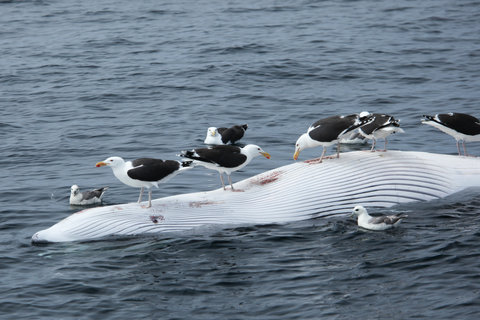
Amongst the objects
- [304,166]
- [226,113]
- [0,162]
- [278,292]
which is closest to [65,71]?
[226,113]

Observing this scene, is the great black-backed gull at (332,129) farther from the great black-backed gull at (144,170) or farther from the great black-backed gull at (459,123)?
the great black-backed gull at (144,170)

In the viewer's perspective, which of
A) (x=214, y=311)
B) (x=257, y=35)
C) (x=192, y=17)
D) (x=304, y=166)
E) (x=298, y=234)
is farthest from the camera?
(x=192, y=17)

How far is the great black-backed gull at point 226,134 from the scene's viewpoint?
24891 millimetres

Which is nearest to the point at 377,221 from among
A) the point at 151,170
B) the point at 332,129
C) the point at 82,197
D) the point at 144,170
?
the point at 332,129

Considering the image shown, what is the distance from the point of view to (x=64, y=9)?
1863 inches

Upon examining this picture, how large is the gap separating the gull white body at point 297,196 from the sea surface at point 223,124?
26 centimetres

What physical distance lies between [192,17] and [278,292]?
31610 mm

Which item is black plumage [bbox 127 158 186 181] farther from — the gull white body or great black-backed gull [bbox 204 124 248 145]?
great black-backed gull [bbox 204 124 248 145]

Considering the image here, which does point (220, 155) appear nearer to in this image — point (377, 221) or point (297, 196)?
point (297, 196)

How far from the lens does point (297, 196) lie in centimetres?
1738

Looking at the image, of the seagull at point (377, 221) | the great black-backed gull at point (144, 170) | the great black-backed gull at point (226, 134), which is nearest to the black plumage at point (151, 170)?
the great black-backed gull at point (144, 170)

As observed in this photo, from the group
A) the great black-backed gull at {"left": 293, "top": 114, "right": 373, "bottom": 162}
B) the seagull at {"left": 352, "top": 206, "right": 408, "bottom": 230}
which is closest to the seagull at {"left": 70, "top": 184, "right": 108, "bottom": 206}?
the great black-backed gull at {"left": 293, "top": 114, "right": 373, "bottom": 162}

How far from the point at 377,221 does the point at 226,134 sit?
9561 millimetres

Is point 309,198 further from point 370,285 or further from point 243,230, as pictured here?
point 370,285
